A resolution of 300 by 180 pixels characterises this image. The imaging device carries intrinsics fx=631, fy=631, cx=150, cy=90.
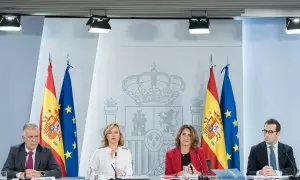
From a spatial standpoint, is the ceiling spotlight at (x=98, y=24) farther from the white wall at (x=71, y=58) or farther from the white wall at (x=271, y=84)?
the white wall at (x=271, y=84)

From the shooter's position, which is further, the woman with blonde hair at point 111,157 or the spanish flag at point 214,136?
the spanish flag at point 214,136

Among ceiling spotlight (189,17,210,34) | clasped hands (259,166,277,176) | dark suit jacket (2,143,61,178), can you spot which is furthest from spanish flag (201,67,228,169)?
dark suit jacket (2,143,61,178)

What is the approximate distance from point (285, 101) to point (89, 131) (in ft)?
8.77

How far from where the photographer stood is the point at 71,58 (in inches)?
333

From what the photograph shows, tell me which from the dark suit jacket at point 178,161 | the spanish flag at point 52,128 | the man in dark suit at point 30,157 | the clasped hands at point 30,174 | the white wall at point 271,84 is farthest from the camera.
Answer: the white wall at point 271,84

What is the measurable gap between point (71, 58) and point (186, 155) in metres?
2.39

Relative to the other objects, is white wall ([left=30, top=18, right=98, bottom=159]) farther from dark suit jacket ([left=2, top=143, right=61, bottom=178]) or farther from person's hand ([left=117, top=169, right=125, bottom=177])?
person's hand ([left=117, top=169, right=125, bottom=177])

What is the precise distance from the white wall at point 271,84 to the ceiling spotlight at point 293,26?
0.45 meters

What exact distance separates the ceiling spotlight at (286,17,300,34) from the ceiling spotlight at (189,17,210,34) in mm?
1049

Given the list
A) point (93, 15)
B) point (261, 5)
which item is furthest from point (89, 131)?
point (261, 5)

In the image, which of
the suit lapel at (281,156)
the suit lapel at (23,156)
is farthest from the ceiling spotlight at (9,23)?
the suit lapel at (281,156)

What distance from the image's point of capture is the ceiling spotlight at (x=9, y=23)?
310 inches

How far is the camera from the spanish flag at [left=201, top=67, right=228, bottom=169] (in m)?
8.00

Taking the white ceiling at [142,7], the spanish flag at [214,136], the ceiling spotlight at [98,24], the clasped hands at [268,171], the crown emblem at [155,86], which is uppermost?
the white ceiling at [142,7]
